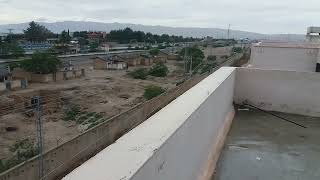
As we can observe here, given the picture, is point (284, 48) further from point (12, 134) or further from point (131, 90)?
point (131, 90)

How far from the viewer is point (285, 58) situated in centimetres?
1856

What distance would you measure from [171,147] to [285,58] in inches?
606

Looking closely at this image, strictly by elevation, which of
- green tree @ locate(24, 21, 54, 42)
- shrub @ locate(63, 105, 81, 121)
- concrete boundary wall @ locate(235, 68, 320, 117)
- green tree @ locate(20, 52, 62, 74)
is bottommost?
shrub @ locate(63, 105, 81, 121)

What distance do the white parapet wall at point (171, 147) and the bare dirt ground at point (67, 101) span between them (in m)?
6.01

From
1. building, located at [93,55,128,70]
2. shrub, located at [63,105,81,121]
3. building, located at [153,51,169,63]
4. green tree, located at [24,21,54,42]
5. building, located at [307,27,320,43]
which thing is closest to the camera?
shrub, located at [63,105,81,121]

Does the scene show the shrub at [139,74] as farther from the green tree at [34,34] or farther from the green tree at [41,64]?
the green tree at [34,34]

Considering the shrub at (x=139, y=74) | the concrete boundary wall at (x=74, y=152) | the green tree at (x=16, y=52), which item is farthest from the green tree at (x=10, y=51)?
the concrete boundary wall at (x=74, y=152)

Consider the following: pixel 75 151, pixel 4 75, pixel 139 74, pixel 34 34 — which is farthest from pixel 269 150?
pixel 34 34

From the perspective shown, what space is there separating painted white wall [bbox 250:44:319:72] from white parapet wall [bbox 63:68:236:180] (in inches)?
411

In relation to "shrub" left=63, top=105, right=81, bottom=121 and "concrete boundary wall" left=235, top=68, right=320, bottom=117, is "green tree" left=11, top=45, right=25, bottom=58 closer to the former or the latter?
"shrub" left=63, top=105, right=81, bottom=121

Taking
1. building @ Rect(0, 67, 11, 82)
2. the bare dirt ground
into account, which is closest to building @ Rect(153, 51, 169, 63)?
the bare dirt ground

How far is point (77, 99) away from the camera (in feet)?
95.4

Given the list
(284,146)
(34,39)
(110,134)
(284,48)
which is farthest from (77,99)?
(34,39)

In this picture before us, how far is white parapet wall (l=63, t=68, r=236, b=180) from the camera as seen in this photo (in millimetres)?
3154
